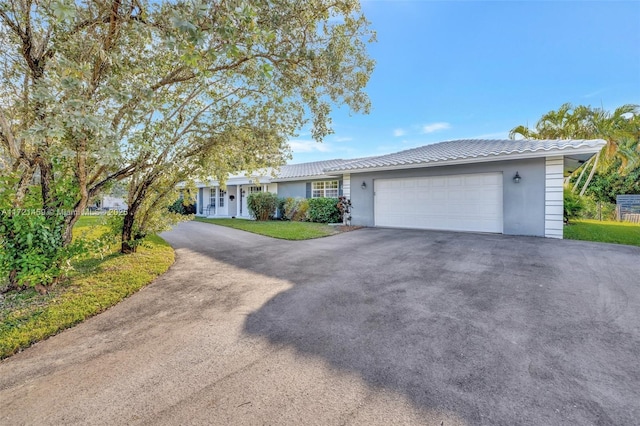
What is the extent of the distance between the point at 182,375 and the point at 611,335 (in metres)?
4.49

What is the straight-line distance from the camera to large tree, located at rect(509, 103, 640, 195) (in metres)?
18.0

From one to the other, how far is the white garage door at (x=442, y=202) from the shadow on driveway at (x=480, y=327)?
335 cm

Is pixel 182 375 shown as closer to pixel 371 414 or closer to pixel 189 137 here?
pixel 371 414

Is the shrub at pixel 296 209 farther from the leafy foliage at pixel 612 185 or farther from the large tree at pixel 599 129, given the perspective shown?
the leafy foliage at pixel 612 185

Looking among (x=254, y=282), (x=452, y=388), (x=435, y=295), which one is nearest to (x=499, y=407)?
(x=452, y=388)

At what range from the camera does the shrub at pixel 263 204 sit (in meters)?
17.7

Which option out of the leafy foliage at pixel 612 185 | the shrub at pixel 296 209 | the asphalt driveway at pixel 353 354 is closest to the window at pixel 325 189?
the shrub at pixel 296 209

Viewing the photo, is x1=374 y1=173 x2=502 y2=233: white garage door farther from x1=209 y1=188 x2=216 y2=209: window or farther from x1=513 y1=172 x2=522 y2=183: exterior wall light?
x1=209 y1=188 x2=216 y2=209: window

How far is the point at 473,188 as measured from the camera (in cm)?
1048

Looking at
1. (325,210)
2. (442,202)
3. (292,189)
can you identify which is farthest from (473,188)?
(292,189)

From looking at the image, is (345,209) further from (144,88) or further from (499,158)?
(144,88)

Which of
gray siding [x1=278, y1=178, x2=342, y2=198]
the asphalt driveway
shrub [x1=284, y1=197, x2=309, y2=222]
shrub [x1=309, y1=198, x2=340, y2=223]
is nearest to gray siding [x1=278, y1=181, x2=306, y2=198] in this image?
gray siding [x1=278, y1=178, x2=342, y2=198]

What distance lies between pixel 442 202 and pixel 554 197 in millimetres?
3385

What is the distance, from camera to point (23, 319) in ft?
12.5
